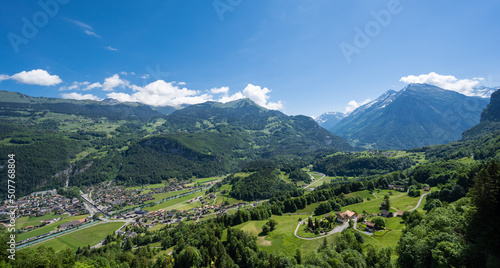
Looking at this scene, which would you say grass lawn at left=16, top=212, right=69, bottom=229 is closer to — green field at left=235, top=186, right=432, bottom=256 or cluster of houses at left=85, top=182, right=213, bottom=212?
cluster of houses at left=85, top=182, right=213, bottom=212

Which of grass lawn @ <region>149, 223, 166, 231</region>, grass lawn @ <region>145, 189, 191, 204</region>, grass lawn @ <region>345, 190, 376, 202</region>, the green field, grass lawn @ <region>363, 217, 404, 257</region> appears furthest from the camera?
grass lawn @ <region>145, 189, 191, 204</region>

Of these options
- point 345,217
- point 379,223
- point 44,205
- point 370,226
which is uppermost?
point 379,223

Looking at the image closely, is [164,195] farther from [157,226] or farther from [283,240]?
[283,240]

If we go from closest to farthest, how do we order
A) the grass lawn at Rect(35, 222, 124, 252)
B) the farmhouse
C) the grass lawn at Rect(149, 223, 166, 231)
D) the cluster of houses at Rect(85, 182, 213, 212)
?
the farmhouse → the grass lawn at Rect(35, 222, 124, 252) → the grass lawn at Rect(149, 223, 166, 231) → the cluster of houses at Rect(85, 182, 213, 212)

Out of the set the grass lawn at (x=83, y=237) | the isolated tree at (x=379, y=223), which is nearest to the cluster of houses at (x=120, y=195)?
the grass lawn at (x=83, y=237)

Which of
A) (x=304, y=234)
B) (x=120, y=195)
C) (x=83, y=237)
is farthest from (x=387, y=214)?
(x=120, y=195)

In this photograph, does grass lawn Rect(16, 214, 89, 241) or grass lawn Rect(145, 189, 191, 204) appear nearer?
grass lawn Rect(16, 214, 89, 241)

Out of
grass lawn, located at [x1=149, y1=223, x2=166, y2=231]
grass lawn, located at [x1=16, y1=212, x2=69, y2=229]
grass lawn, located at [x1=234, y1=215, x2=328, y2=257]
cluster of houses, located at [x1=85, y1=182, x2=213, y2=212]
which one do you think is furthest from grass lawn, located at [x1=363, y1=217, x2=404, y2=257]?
grass lawn, located at [x1=16, y1=212, x2=69, y2=229]

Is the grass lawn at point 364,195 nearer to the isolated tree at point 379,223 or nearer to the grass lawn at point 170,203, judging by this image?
the isolated tree at point 379,223

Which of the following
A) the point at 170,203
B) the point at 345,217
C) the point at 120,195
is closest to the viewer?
the point at 345,217
